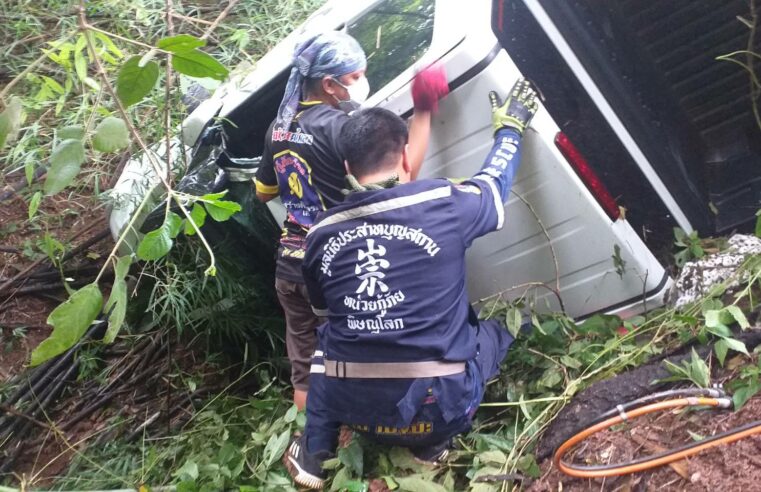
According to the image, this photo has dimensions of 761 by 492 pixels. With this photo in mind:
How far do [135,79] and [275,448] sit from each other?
5.33 feet

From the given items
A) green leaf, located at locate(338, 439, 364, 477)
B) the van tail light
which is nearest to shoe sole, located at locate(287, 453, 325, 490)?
green leaf, located at locate(338, 439, 364, 477)

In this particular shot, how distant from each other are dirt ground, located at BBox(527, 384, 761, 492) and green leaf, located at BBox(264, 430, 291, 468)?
3.26 ft

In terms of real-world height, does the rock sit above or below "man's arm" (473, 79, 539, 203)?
below

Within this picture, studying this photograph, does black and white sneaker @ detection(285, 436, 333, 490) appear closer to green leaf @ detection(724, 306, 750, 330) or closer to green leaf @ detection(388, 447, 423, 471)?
green leaf @ detection(388, 447, 423, 471)

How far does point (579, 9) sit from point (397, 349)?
1446mm

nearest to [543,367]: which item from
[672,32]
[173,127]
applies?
[672,32]

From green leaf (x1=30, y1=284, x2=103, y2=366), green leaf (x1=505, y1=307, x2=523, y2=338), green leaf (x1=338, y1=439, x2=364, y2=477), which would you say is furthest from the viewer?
green leaf (x1=505, y1=307, x2=523, y2=338)

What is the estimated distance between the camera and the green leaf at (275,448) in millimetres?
2459

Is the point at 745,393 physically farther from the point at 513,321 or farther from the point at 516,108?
the point at 516,108

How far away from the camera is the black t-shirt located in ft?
8.05

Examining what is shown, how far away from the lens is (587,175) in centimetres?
232

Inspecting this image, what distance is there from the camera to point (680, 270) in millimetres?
2557

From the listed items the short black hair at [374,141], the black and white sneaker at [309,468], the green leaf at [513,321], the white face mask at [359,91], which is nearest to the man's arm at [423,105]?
the short black hair at [374,141]

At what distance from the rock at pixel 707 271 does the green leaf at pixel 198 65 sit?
184cm
